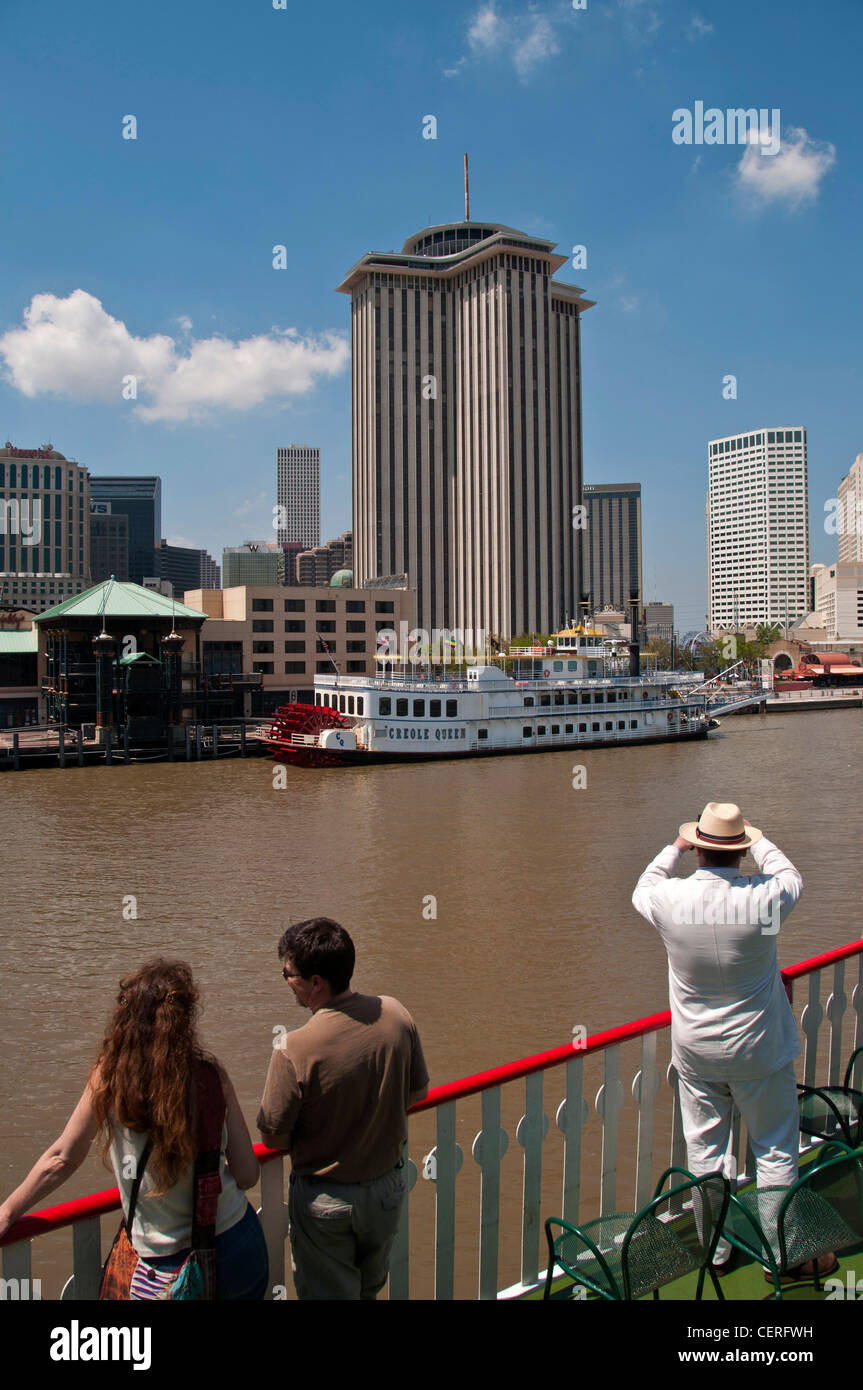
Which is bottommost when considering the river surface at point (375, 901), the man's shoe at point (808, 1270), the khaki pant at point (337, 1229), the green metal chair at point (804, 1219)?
the river surface at point (375, 901)

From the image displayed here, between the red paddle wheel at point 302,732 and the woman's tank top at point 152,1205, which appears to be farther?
the red paddle wheel at point 302,732

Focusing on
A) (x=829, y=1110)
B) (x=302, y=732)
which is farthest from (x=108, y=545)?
(x=829, y=1110)

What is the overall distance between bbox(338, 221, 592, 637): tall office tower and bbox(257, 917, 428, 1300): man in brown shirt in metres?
114

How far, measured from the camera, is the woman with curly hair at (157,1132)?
295cm

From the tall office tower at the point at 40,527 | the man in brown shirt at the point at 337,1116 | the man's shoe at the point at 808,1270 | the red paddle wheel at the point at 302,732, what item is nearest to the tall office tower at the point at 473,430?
the tall office tower at the point at 40,527

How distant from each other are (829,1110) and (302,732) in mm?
39148

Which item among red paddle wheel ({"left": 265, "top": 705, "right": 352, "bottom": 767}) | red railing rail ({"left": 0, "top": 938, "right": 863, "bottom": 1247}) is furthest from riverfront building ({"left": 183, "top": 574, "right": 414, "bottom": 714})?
red railing rail ({"left": 0, "top": 938, "right": 863, "bottom": 1247})

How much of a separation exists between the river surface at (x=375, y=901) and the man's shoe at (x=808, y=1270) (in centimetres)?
322

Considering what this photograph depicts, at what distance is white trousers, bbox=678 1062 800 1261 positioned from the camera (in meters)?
4.11

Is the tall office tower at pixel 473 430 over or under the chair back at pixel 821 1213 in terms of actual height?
over

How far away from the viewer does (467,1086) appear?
3545 millimetres

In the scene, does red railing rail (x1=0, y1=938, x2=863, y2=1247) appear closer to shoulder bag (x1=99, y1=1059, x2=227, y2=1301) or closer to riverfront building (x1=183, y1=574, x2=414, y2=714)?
shoulder bag (x1=99, y1=1059, x2=227, y2=1301)

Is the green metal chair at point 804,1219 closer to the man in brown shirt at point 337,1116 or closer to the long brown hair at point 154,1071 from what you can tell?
the man in brown shirt at point 337,1116
